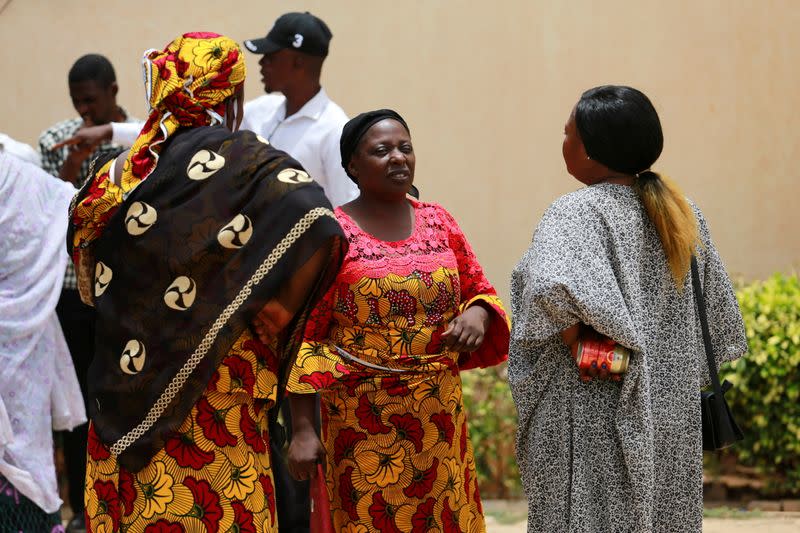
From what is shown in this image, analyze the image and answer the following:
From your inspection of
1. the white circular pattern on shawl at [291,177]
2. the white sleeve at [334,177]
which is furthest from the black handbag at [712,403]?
the white sleeve at [334,177]

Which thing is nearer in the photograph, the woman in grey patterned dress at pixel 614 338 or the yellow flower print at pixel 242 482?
the yellow flower print at pixel 242 482

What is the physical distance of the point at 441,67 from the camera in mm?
8016

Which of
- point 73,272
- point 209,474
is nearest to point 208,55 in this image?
point 209,474

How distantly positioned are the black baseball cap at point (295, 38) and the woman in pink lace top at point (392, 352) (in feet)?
5.70

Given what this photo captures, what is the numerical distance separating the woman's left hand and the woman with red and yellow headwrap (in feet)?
2.49

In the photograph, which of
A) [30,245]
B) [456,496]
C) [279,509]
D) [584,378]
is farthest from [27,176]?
[584,378]

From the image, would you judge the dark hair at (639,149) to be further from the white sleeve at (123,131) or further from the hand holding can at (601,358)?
the white sleeve at (123,131)

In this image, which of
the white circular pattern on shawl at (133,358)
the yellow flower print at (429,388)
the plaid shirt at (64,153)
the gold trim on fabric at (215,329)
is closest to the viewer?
the gold trim on fabric at (215,329)

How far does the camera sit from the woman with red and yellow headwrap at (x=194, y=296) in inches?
134

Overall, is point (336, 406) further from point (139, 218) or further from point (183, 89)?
point (183, 89)

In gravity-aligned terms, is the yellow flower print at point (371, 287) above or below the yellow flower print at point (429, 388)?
above

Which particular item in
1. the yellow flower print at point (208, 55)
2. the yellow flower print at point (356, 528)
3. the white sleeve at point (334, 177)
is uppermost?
the yellow flower print at point (208, 55)

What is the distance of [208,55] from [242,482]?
1.23 m

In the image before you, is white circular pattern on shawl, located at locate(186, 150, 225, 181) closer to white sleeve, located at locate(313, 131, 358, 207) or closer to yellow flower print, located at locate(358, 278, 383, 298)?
yellow flower print, located at locate(358, 278, 383, 298)
